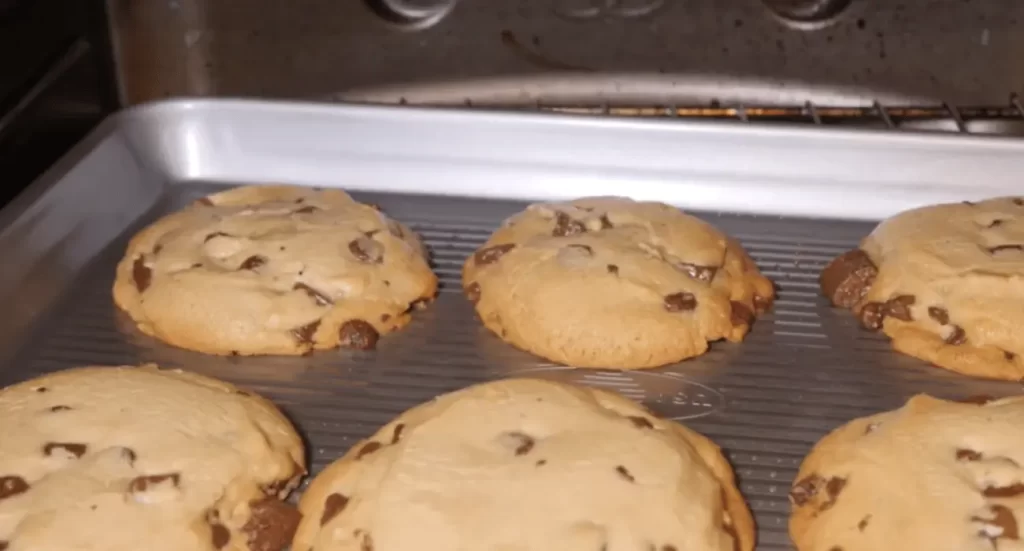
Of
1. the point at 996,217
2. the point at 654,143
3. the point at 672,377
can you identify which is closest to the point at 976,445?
the point at 672,377

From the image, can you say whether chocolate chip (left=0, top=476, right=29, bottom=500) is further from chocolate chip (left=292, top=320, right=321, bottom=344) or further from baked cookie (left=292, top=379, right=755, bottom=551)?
chocolate chip (left=292, top=320, right=321, bottom=344)

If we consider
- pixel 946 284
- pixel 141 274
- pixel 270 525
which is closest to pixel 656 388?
pixel 946 284

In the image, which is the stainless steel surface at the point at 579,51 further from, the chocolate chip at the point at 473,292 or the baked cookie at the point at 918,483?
the baked cookie at the point at 918,483

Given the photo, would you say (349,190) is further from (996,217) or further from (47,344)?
(996,217)

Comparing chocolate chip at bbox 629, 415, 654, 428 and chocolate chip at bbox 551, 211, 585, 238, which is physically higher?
chocolate chip at bbox 551, 211, 585, 238

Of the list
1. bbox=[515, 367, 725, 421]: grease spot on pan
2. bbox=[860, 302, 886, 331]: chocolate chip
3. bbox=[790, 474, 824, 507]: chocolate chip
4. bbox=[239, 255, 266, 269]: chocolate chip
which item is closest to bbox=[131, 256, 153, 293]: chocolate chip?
bbox=[239, 255, 266, 269]: chocolate chip

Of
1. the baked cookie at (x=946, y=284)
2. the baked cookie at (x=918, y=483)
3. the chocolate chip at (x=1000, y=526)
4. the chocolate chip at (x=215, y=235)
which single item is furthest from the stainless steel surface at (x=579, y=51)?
the chocolate chip at (x=1000, y=526)
